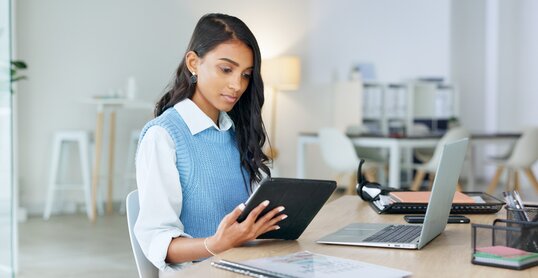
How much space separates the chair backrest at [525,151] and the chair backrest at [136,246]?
5.85 m

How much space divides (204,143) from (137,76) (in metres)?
5.70

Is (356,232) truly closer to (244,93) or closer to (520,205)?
(520,205)

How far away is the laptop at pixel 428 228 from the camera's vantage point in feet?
4.64

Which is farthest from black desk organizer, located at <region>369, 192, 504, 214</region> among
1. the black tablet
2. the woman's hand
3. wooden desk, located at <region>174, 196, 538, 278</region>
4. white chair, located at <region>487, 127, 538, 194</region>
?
white chair, located at <region>487, 127, 538, 194</region>

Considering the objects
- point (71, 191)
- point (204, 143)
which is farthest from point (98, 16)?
point (204, 143)

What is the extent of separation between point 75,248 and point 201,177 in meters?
3.58

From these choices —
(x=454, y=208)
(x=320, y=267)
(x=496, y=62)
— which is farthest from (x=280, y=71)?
(x=320, y=267)

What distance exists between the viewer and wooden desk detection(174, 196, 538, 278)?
1.23 m

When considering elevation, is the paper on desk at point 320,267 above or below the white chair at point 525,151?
above

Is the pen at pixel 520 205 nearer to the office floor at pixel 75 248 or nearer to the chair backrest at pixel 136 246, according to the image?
the chair backrest at pixel 136 246

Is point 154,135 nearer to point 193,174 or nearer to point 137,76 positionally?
point 193,174

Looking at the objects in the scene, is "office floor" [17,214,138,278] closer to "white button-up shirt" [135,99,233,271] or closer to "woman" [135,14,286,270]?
"woman" [135,14,286,270]

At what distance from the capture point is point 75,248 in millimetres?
5035

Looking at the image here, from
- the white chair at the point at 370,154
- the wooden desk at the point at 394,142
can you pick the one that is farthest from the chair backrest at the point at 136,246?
the white chair at the point at 370,154
